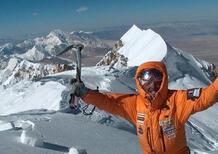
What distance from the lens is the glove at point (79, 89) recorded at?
18.1 feet

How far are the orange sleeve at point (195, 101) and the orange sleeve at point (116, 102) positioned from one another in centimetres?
54

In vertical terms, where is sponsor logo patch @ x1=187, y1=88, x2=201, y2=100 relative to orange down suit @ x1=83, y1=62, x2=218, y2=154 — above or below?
above

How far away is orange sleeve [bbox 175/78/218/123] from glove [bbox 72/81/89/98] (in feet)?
3.40

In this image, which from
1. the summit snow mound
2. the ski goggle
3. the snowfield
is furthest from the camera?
the summit snow mound

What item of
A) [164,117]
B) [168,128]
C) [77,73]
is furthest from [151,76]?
[77,73]

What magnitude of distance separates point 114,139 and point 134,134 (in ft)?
4.42

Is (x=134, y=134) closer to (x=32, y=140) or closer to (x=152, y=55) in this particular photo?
(x=32, y=140)

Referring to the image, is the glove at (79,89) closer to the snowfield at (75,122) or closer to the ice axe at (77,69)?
the ice axe at (77,69)

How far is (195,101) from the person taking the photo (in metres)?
4.81

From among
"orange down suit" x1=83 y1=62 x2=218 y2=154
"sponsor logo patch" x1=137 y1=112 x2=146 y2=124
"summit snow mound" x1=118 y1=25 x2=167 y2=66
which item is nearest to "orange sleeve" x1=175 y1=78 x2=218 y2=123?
"orange down suit" x1=83 y1=62 x2=218 y2=154

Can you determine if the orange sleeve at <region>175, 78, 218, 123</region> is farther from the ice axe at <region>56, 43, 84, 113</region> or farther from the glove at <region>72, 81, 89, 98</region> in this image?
the ice axe at <region>56, 43, 84, 113</region>

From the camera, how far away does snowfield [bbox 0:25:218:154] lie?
9.20 meters

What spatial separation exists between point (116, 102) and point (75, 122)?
246 inches

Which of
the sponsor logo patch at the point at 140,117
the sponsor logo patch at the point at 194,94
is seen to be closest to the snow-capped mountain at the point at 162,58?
the sponsor logo patch at the point at 140,117
